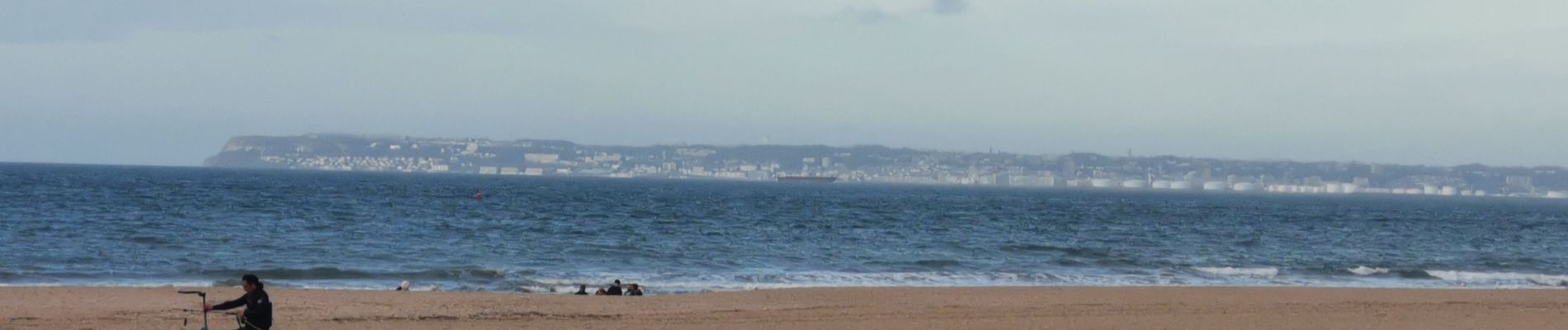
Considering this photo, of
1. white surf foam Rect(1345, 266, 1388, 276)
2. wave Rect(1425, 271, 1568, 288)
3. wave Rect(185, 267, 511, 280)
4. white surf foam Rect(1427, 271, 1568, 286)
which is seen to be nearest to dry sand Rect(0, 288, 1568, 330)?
wave Rect(185, 267, 511, 280)

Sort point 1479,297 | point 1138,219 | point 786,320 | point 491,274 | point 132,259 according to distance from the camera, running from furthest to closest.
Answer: point 1138,219 < point 132,259 < point 491,274 < point 1479,297 < point 786,320

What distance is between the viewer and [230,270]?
88.6 feet

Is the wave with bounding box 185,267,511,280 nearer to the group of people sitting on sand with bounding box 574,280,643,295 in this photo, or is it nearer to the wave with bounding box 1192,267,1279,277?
the group of people sitting on sand with bounding box 574,280,643,295

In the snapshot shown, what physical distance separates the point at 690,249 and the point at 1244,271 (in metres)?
12.0

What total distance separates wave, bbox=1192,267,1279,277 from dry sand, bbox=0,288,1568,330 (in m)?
8.43

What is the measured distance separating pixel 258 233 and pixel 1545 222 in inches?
2518

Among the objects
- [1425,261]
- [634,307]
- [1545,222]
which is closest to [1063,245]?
[1425,261]

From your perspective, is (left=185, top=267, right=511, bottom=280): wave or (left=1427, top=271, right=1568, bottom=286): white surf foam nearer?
(left=185, top=267, right=511, bottom=280): wave

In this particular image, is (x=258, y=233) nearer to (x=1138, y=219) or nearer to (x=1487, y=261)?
(x=1487, y=261)

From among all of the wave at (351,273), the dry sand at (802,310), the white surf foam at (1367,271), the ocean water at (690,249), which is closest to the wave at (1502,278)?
the ocean water at (690,249)

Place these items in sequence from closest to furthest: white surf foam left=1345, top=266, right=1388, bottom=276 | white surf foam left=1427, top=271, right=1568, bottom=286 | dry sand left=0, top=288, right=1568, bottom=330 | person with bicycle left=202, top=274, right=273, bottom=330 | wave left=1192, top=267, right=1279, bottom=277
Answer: person with bicycle left=202, top=274, right=273, bottom=330, dry sand left=0, top=288, right=1568, bottom=330, white surf foam left=1427, top=271, right=1568, bottom=286, wave left=1192, top=267, right=1279, bottom=277, white surf foam left=1345, top=266, right=1388, bottom=276

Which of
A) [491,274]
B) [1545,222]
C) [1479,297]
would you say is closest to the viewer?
[1479,297]

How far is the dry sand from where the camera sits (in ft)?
56.4

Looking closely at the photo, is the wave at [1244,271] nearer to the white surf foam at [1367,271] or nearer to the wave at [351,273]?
the white surf foam at [1367,271]
